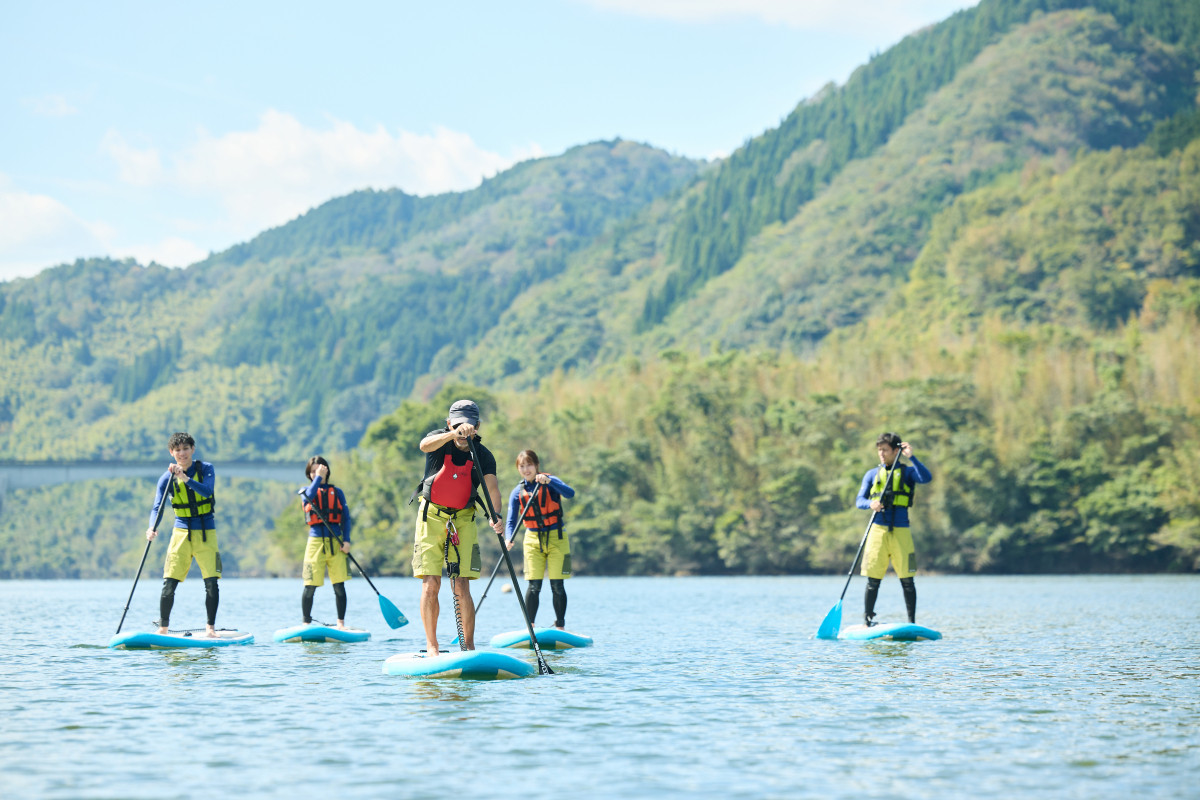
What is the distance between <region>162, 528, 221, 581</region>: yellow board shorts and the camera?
1523 centimetres

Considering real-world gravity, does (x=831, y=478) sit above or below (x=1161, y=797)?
above

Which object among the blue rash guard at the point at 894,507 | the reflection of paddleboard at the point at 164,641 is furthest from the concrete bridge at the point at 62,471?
the blue rash guard at the point at 894,507

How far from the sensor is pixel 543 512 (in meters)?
16.0

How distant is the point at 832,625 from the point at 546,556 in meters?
3.78

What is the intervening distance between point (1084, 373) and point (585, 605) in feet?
119

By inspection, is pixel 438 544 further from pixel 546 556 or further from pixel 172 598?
pixel 172 598

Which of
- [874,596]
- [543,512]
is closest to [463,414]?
[543,512]

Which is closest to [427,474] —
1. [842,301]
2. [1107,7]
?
[842,301]

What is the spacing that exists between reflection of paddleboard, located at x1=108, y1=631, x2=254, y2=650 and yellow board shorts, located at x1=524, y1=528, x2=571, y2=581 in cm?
371

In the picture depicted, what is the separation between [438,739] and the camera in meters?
8.91

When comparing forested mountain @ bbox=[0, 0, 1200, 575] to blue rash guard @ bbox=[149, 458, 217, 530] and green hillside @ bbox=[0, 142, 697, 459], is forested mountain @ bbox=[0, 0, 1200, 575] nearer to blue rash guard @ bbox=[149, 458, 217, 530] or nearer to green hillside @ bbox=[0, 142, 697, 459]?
green hillside @ bbox=[0, 142, 697, 459]

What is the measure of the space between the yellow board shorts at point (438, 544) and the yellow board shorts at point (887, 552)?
634cm

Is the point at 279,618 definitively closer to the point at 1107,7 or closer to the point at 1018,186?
the point at 1018,186

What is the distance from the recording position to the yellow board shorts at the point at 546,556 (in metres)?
15.9
